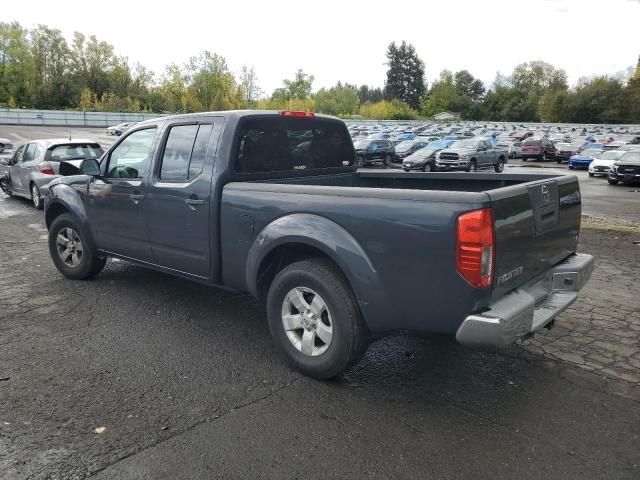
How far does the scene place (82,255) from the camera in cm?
602

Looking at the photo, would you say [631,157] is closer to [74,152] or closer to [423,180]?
[423,180]

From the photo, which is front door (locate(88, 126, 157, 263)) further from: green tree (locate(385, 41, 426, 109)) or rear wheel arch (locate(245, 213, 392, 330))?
green tree (locate(385, 41, 426, 109))

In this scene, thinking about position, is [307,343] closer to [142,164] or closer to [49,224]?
[142,164]

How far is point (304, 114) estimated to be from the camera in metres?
5.13

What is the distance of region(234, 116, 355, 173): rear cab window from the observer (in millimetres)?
4574

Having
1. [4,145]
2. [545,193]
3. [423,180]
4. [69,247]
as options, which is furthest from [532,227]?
[4,145]

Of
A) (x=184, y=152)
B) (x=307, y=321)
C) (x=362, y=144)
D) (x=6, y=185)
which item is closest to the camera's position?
(x=307, y=321)

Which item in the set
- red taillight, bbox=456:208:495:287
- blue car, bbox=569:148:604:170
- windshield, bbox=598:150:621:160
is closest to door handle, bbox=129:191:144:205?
red taillight, bbox=456:208:495:287

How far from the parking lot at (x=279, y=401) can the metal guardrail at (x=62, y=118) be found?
6587 centimetres

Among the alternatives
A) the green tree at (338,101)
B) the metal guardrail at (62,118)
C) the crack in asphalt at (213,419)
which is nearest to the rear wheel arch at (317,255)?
the crack in asphalt at (213,419)

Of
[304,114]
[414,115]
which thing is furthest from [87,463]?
[414,115]

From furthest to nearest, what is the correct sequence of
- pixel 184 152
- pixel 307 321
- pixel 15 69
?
pixel 15 69, pixel 184 152, pixel 307 321

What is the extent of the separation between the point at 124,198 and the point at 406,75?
142255 millimetres

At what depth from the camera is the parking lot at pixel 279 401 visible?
2.90 metres
